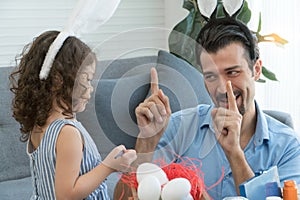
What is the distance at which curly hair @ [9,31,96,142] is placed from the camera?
1.71 m

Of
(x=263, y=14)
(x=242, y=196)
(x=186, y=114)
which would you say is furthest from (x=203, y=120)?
(x=263, y=14)

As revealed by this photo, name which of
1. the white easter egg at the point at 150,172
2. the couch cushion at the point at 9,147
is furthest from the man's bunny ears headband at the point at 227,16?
the couch cushion at the point at 9,147

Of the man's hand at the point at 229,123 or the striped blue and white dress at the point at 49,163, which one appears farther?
the striped blue and white dress at the point at 49,163

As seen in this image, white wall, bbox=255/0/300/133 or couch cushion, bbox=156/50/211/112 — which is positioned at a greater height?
couch cushion, bbox=156/50/211/112

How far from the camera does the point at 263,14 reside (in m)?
3.20

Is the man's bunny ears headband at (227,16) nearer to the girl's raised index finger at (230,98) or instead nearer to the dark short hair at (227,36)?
the dark short hair at (227,36)

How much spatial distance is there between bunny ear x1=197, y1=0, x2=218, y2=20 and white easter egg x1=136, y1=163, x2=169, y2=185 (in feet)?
3.34

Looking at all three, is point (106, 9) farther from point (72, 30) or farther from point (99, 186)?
point (99, 186)

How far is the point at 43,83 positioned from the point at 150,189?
1.99 feet

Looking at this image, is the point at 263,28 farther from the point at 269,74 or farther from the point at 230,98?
the point at 230,98

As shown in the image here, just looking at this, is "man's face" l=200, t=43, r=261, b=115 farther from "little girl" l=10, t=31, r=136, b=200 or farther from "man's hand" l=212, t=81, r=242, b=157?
"little girl" l=10, t=31, r=136, b=200

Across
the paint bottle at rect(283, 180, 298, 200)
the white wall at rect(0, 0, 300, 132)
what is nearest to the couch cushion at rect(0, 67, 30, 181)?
the white wall at rect(0, 0, 300, 132)

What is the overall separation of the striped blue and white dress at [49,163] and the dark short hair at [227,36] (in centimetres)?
44

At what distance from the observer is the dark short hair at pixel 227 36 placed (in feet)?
5.79
